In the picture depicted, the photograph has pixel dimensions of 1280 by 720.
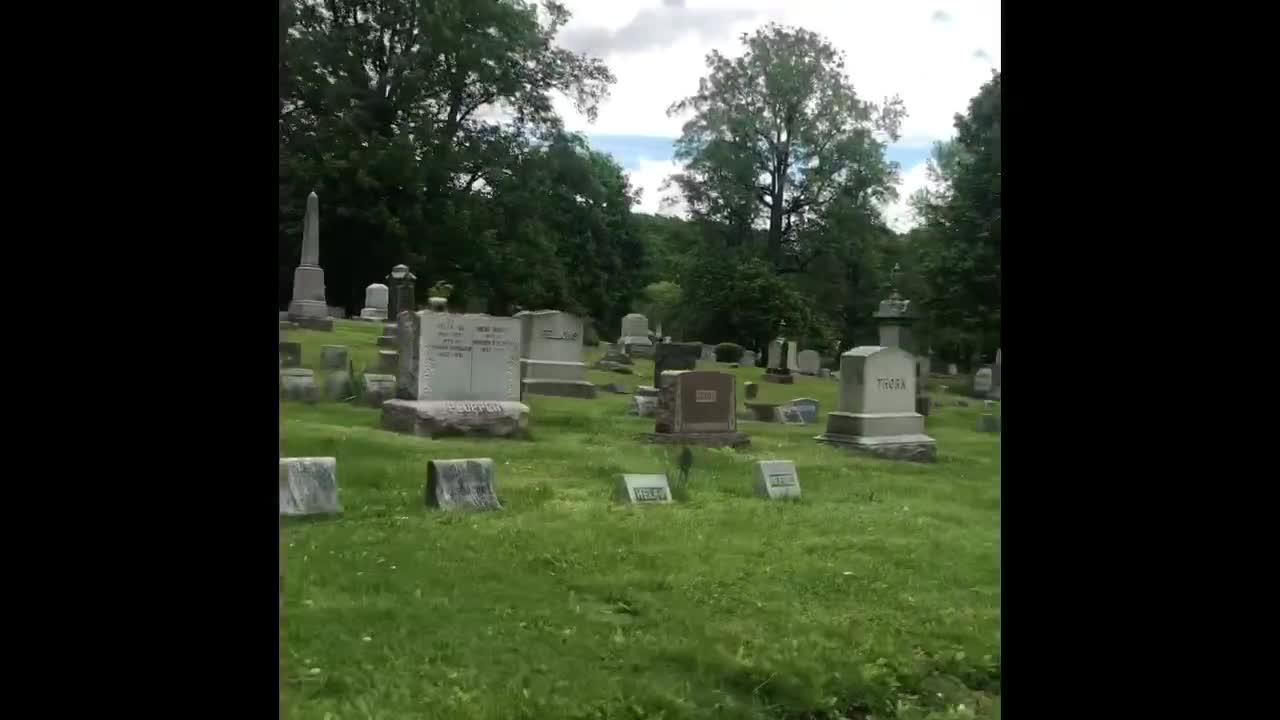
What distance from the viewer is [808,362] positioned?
17266 mm

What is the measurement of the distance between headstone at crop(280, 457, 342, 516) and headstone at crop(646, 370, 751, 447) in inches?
165

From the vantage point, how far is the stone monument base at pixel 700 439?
28.7ft

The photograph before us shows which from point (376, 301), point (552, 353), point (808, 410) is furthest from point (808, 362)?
point (376, 301)

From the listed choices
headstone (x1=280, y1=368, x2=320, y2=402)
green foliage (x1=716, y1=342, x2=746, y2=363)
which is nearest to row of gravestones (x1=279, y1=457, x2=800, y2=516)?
headstone (x1=280, y1=368, x2=320, y2=402)

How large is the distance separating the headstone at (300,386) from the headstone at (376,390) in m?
0.47

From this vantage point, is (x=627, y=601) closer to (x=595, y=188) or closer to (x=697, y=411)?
(x=697, y=411)

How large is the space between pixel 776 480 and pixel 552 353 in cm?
592

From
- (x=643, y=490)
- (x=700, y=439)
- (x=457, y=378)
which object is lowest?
(x=643, y=490)

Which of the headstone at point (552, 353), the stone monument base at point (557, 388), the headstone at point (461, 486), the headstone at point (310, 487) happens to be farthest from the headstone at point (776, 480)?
the headstone at point (552, 353)

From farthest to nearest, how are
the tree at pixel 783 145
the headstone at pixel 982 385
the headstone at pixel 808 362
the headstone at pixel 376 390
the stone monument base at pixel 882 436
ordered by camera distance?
the headstone at pixel 808 362
the headstone at pixel 982 385
the headstone at pixel 376 390
the stone monument base at pixel 882 436
the tree at pixel 783 145

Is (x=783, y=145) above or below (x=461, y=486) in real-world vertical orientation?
above

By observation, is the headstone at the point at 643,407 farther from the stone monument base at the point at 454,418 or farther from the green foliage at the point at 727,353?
the green foliage at the point at 727,353
